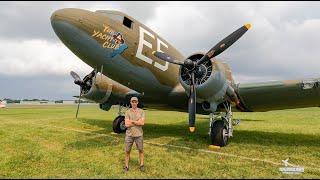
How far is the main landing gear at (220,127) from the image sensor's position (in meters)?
13.5

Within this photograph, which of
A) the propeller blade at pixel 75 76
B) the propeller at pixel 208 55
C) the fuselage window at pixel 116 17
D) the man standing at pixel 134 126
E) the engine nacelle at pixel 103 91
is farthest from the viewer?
the propeller blade at pixel 75 76

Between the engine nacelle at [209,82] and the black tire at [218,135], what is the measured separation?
0.79 m

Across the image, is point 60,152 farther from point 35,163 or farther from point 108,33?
point 108,33

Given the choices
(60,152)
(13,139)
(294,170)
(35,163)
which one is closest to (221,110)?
(294,170)

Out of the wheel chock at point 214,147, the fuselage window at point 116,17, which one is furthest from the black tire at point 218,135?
the fuselage window at point 116,17

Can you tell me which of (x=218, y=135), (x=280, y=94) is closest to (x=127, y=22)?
(x=218, y=135)

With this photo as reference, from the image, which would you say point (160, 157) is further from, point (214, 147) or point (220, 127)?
point (220, 127)

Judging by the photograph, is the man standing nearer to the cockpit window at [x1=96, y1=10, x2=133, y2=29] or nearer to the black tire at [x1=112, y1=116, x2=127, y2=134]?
the cockpit window at [x1=96, y1=10, x2=133, y2=29]

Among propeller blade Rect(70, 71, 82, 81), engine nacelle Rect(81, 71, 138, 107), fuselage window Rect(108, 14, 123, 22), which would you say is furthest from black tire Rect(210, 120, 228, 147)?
propeller blade Rect(70, 71, 82, 81)

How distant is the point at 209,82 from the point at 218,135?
90.0 inches

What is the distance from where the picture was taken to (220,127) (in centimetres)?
1378

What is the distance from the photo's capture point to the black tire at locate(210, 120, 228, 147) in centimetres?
1349

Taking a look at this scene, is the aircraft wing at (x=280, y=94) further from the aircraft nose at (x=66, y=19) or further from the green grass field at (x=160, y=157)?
the aircraft nose at (x=66, y=19)

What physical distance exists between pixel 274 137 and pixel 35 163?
1105 cm
